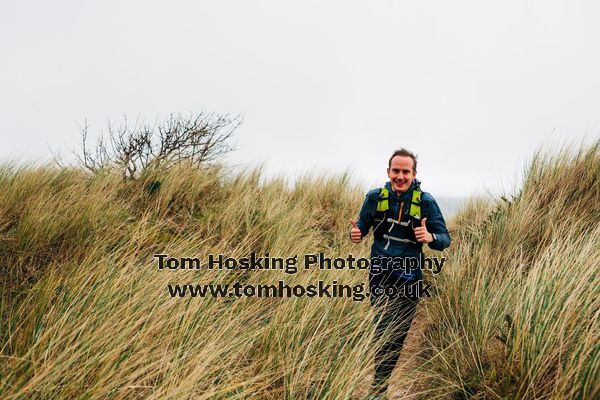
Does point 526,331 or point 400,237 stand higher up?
point 400,237

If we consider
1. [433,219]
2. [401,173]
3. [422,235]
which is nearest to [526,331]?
[422,235]

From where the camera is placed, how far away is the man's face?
2.99m

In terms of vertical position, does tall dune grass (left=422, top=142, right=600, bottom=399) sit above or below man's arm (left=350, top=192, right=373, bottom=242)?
below

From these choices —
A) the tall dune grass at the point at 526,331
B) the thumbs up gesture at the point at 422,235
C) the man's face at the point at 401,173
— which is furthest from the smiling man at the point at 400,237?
the tall dune grass at the point at 526,331

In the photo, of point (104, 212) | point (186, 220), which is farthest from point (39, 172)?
point (186, 220)

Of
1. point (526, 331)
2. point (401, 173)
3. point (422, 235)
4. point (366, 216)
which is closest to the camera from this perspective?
point (526, 331)

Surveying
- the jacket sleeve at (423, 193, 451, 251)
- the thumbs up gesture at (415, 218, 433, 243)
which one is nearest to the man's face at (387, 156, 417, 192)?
the jacket sleeve at (423, 193, 451, 251)

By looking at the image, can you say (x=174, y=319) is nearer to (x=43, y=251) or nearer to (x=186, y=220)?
(x=43, y=251)

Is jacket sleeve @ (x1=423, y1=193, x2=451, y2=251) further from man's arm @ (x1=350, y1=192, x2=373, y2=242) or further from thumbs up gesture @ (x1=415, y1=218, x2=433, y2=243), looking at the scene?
man's arm @ (x1=350, y1=192, x2=373, y2=242)

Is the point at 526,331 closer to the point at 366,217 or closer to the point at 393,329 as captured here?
the point at 393,329

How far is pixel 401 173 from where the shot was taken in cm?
299

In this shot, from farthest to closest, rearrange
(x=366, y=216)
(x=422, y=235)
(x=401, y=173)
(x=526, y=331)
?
(x=366, y=216)
(x=401, y=173)
(x=422, y=235)
(x=526, y=331)

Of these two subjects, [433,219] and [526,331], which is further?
[433,219]

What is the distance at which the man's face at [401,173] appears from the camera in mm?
2988
